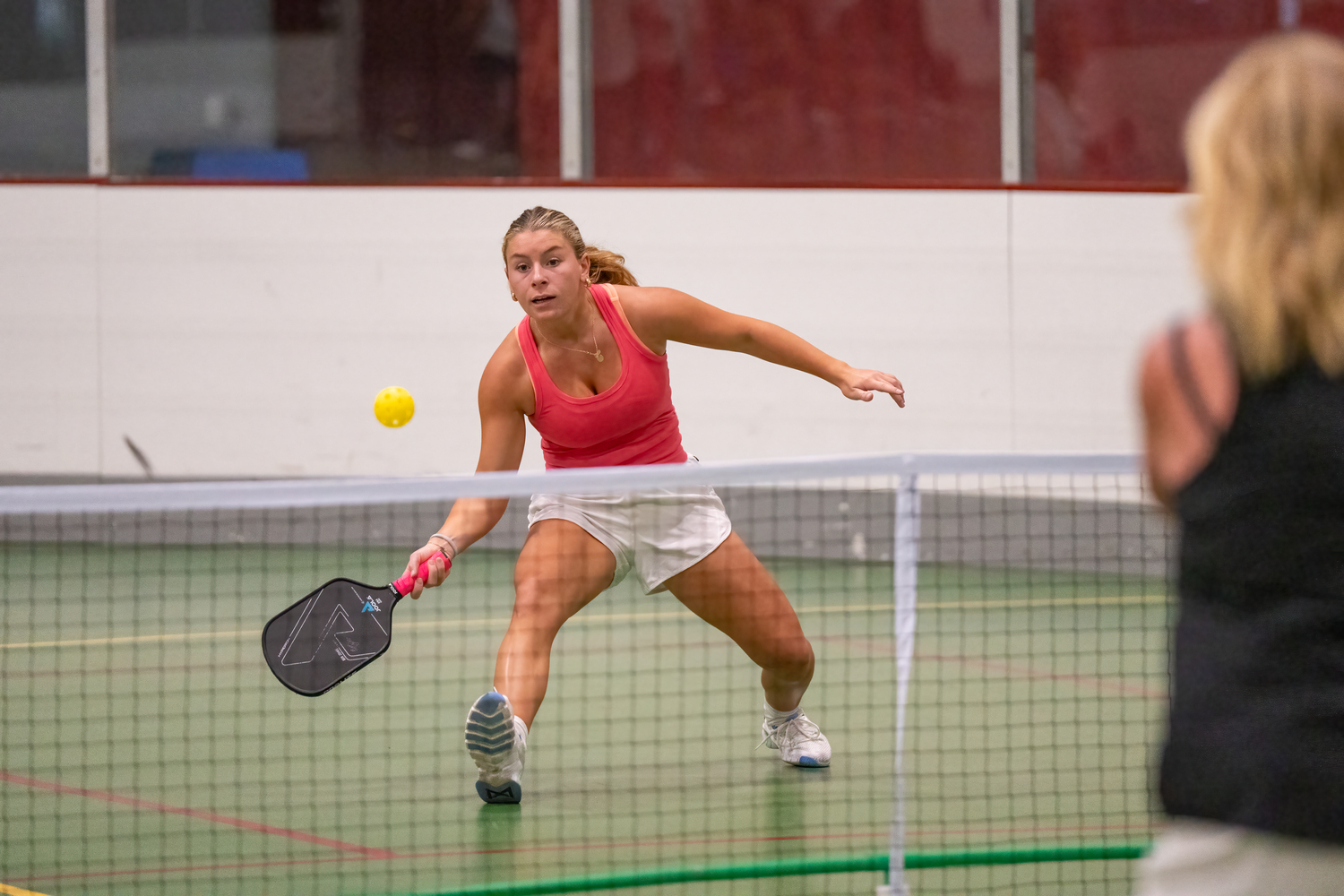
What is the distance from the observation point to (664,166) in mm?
9781

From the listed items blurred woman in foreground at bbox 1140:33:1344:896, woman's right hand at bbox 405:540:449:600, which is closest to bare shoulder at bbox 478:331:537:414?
woman's right hand at bbox 405:540:449:600

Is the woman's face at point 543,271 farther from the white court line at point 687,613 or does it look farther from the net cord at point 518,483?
the white court line at point 687,613

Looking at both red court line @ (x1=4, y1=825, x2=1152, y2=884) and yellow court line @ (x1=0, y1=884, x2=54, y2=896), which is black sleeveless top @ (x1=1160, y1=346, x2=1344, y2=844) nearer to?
red court line @ (x1=4, y1=825, x2=1152, y2=884)

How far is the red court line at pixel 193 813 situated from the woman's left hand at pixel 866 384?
170cm

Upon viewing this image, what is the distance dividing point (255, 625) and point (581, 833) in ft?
12.2

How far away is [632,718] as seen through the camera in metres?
4.82

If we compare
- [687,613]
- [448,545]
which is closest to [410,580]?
[448,545]

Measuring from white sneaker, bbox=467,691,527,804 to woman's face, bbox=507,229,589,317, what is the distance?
1.11 metres

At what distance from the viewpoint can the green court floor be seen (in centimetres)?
411

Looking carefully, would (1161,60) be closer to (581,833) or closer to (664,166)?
(664,166)

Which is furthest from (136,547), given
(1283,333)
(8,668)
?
(1283,333)

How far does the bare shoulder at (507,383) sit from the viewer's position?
4590 millimetres

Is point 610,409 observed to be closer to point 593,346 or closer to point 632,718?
point 593,346

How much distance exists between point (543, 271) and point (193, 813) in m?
1.83
